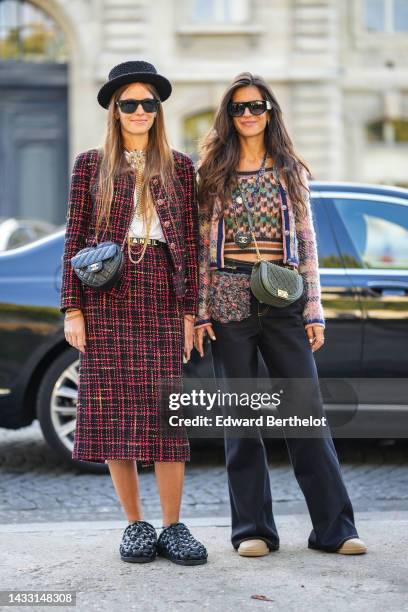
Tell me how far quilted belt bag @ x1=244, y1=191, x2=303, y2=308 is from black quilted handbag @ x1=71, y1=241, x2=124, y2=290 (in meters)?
0.50

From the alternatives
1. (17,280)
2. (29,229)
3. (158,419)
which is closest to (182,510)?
(158,419)

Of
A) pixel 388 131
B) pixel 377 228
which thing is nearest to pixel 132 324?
pixel 377 228

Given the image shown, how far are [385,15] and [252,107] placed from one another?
17.3 meters

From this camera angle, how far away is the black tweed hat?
4234 mm

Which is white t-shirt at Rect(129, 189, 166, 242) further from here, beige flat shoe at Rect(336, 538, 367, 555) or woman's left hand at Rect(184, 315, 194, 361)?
beige flat shoe at Rect(336, 538, 367, 555)

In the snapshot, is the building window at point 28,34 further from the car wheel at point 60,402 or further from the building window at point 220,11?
the car wheel at point 60,402

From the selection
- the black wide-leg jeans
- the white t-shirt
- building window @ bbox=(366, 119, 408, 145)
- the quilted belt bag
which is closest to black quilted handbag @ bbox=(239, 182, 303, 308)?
the quilted belt bag

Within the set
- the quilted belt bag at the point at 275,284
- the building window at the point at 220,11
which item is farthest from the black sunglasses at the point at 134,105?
the building window at the point at 220,11

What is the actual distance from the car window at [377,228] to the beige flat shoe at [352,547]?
2171 millimetres

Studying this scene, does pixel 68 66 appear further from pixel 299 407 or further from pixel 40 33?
pixel 299 407

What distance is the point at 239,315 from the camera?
421 centimetres

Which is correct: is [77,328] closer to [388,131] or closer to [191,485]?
[191,485]

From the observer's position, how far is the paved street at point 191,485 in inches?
213

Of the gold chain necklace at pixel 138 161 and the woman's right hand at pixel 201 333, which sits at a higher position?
the gold chain necklace at pixel 138 161
